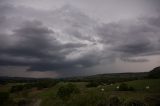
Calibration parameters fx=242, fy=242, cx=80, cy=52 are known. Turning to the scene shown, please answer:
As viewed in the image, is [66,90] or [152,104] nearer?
[152,104]

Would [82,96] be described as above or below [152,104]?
above

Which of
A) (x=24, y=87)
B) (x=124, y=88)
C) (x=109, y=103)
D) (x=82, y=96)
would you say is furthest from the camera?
(x=24, y=87)

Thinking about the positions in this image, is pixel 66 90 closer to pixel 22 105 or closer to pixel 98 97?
pixel 22 105

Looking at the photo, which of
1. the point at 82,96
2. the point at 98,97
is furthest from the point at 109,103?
the point at 82,96

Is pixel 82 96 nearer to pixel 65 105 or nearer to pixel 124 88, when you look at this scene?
pixel 65 105

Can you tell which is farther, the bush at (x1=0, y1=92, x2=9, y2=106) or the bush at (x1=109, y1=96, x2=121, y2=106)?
the bush at (x1=0, y1=92, x2=9, y2=106)

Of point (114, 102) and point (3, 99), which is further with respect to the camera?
point (3, 99)

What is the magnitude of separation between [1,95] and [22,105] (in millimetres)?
9231

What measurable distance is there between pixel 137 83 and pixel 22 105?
65.2m

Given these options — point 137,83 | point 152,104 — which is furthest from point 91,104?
point 137,83

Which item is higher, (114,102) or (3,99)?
(114,102)

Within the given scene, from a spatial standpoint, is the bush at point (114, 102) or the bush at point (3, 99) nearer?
the bush at point (114, 102)

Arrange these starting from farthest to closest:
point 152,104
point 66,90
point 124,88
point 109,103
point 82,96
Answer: point 124,88 → point 66,90 → point 152,104 → point 82,96 → point 109,103

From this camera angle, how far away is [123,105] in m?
30.5
